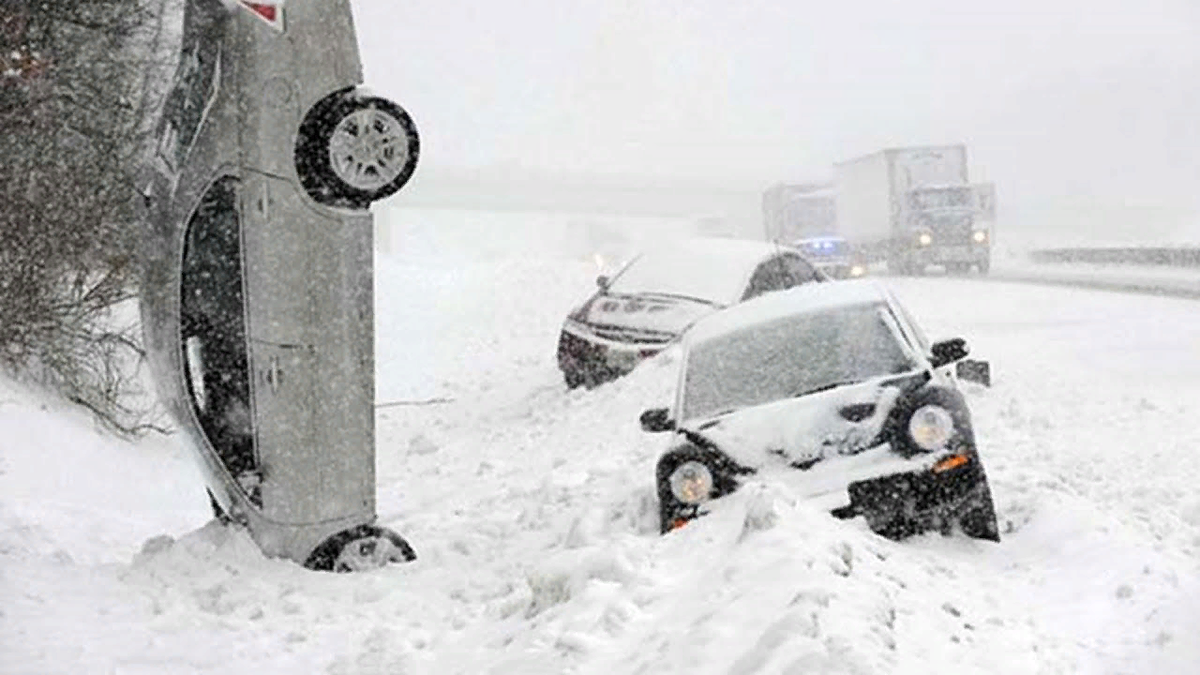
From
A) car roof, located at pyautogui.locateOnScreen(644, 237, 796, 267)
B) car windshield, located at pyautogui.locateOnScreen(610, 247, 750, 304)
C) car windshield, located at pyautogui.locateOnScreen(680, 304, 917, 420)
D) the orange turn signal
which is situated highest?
car roof, located at pyautogui.locateOnScreen(644, 237, 796, 267)

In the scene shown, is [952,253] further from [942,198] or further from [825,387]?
[825,387]

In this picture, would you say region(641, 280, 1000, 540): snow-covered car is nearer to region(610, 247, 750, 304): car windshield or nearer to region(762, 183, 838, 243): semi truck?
region(610, 247, 750, 304): car windshield

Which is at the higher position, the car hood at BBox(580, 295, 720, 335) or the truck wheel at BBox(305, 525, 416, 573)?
the car hood at BBox(580, 295, 720, 335)

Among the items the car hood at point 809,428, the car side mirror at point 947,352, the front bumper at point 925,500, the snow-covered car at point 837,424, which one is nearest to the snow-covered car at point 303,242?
the snow-covered car at point 837,424

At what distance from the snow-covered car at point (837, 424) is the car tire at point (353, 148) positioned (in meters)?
2.16

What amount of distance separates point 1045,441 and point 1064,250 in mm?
31062

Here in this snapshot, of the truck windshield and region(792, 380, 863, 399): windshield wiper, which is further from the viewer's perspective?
the truck windshield

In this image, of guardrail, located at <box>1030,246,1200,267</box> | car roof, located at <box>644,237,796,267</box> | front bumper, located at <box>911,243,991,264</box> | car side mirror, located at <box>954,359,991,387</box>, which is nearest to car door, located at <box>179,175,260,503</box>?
car roof, located at <box>644,237,796,267</box>

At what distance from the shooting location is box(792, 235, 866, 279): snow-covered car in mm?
33125

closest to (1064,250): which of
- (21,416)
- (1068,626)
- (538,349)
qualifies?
(538,349)

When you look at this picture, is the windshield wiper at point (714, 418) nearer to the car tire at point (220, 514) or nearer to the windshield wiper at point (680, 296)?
the car tire at point (220, 514)

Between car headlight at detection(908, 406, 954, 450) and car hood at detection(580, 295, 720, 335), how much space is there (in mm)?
6144

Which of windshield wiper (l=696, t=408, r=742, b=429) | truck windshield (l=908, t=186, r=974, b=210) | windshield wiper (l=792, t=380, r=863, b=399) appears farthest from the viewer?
truck windshield (l=908, t=186, r=974, b=210)

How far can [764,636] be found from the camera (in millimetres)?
3916
